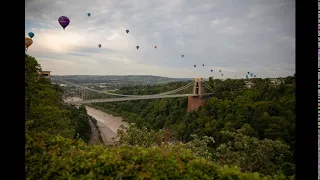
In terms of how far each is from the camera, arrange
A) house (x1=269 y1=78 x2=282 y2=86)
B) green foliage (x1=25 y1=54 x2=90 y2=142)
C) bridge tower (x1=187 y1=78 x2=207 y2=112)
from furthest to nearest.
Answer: bridge tower (x1=187 y1=78 x2=207 y2=112) < house (x1=269 y1=78 x2=282 y2=86) < green foliage (x1=25 y1=54 x2=90 y2=142)

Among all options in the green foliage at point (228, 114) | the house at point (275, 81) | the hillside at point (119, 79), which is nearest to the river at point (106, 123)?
the green foliage at point (228, 114)

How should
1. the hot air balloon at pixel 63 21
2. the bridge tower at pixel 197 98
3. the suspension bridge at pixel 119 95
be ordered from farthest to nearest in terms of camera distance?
the bridge tower at pixel 197 98 → the suspension bridge at pixel 119 95 → the hot air balloon at pixel 63 21

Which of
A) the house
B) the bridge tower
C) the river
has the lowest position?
the river

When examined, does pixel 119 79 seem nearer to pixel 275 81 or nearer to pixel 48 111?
pixel 48 111

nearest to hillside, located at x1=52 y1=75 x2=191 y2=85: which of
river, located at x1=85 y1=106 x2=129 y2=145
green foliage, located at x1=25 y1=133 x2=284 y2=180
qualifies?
river, located at x1=85 y1=106 x2=129 y2=145

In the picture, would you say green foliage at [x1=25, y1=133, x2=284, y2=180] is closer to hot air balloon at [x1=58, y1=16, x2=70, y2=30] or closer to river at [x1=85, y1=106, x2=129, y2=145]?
river at [x1=85, y1=106, x2=129, y2=145]

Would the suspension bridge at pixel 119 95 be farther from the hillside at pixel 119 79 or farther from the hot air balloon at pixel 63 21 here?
the hot air balloon at pixel 63 21
